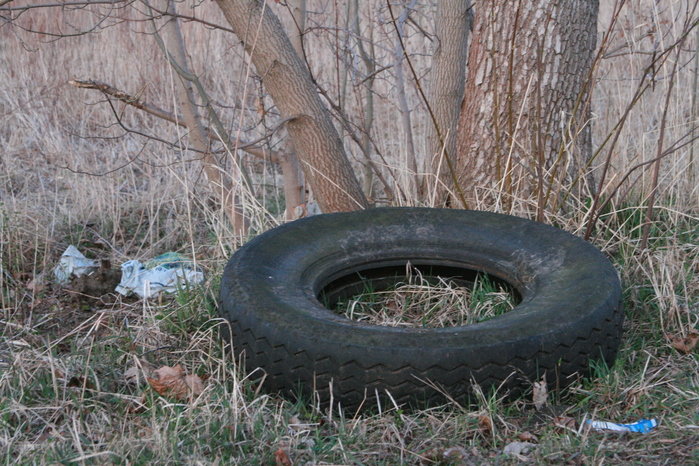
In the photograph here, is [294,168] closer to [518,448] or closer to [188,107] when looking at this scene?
[188,107]

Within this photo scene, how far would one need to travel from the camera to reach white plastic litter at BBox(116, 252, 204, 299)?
3977 mm

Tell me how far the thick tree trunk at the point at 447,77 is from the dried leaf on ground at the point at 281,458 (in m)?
2.33

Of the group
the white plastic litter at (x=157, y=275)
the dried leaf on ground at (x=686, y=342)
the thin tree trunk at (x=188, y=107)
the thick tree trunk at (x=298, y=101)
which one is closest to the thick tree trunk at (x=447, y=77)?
the thick tree trunk at (x=298, y=101)

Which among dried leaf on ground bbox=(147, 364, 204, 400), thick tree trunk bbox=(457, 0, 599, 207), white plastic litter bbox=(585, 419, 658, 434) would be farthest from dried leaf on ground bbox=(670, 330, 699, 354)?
dried leaf on ground bbox=(147, 364, 204, 400)

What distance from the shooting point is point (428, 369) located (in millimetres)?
2672

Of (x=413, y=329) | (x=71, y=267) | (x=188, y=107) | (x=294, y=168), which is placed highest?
(x=188, y=107)

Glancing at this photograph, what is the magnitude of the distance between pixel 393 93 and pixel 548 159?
3.66m

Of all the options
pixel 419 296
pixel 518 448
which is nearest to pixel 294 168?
pixel 419 296

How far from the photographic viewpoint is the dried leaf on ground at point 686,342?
10.6 ft

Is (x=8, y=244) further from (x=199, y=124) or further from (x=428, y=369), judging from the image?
(x=428, y=369)

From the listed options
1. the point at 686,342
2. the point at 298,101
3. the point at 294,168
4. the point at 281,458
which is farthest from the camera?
the point at 294,168

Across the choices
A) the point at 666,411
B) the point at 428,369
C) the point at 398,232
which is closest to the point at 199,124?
the point at 398,232

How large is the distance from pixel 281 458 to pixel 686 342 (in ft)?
5.86

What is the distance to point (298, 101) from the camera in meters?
4.39
